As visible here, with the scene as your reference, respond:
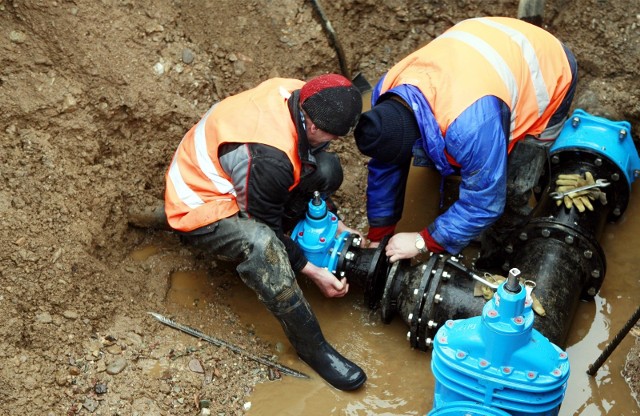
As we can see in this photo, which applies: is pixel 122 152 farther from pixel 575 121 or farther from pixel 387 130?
pixel 575 121

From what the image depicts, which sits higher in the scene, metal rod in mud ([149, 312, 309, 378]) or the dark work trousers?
the dark work trousers

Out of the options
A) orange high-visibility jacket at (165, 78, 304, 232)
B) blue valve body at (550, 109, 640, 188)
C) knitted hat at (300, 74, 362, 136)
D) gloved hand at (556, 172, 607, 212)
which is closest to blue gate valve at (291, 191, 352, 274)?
orange high-visibility jacket at (165, 78, 304, 232)

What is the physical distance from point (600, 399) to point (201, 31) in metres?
3.00

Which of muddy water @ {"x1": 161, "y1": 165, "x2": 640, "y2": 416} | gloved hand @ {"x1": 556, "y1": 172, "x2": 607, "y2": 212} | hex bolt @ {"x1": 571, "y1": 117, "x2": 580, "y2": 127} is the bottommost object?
muddy water @ {"x1": 161, "y1": 165, "x2": 640, "y2": 416}

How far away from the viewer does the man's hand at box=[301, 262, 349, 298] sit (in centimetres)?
366

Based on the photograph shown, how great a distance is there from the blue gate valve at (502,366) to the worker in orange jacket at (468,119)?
2.74 feet

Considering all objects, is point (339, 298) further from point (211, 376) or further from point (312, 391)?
point (211, 376)

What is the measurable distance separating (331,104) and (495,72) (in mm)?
803

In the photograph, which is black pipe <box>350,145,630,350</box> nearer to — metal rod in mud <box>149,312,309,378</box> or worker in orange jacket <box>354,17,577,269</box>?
worker in orange jacket <box>354,17,577,269</box>

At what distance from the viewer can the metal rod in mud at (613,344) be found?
124 inches

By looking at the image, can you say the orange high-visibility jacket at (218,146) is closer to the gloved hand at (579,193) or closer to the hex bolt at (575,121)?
the gloved hand at (579,193)

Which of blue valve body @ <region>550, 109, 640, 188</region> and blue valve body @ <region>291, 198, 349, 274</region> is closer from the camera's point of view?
blue valve body @ <region>291, 198, 349, 274</region>

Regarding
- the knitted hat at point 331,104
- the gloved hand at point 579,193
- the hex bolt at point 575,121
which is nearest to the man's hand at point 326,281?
the knitted hat at point 331,104

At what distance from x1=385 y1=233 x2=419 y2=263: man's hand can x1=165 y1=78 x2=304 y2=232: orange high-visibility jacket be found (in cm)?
64
